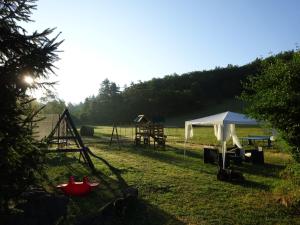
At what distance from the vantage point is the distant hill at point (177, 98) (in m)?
83.7

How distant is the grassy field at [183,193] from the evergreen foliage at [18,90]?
1232 millimetres

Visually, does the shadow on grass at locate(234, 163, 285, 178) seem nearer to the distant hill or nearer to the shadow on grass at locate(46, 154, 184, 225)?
the shadow on grass at locate(46, 154, 184, 225)

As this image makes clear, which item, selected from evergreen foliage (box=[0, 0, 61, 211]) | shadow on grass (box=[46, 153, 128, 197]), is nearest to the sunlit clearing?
evergreen foliage (box=[0, 0, 61, 211])

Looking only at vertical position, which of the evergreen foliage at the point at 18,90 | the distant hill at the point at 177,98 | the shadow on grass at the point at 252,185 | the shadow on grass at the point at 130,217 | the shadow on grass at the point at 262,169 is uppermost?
the distant hill at the point at 177,98

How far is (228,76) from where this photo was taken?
95125mm

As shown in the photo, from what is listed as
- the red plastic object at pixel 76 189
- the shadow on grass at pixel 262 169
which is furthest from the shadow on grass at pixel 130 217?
the shadow on grass at pixel 262 169

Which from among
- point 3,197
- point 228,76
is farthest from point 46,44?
point 228,76

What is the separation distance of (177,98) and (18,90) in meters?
79.5

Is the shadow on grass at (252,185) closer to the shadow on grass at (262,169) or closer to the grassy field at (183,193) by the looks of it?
the grassy field at (183,193)

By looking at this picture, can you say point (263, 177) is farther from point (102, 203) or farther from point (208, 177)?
point (102, 203)

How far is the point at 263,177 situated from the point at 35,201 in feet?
31.8

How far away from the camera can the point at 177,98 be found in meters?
84.9

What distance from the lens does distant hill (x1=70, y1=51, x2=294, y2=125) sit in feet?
275

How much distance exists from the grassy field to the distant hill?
60.7m
